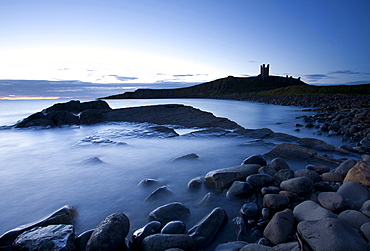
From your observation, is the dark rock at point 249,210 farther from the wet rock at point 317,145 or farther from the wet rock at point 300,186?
the wet rock at point 317,145

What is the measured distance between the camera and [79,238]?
2381 mm

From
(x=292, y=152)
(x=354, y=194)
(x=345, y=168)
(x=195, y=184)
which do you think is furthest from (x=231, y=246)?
(x=292, y=152)

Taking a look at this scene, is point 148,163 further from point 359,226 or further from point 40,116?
point 40,116

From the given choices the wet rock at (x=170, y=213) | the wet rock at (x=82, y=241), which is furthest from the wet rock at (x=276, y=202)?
the wet rock at (x=82, y=241)

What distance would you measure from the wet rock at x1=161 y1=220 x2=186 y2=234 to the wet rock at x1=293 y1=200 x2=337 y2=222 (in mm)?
1352

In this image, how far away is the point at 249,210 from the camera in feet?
9.15

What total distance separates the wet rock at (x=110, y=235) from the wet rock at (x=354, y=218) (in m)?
2.42

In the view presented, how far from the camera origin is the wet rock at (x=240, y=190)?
3285 mm

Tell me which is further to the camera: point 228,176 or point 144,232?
point 228,176

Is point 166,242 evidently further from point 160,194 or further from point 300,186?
point 300,186

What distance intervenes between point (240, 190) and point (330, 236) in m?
1.49

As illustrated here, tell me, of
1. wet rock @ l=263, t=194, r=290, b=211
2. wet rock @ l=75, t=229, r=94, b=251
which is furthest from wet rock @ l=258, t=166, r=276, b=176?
wet rock @ l=75, t=229, r=94, b=251

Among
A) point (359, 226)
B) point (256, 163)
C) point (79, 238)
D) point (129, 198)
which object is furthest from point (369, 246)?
point (129, 198)

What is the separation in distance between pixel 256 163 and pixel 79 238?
11.0 feet
